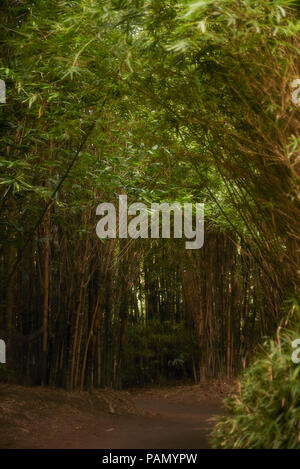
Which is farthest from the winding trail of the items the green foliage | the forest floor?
the green foliage

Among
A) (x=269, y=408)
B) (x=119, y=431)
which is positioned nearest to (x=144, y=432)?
(x=119, y=431)

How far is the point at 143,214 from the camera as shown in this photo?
4832 millimetres

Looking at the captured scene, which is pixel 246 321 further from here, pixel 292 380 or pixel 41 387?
pixel 292 380

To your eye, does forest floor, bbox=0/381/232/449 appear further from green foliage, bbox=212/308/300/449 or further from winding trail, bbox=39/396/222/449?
green foliage, bbox=212/308/300/449

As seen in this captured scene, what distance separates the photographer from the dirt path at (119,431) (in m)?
3.17

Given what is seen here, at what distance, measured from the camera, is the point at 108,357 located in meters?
5.04

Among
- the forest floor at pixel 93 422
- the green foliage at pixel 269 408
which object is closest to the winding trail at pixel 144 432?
the forest floor at pixel 93 422

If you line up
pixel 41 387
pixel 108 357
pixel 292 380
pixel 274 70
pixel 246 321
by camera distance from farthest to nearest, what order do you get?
1. pixel 246 321
2. pixel 108 357
3. pixel 41 387
4. pixel 274 70
5. pixel 292 380

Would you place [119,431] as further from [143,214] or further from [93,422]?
[143,214]

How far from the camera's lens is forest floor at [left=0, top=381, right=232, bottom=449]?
10.6ft

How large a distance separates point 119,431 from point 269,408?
1.54 meters

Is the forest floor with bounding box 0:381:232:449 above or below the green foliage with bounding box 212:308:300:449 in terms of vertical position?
below

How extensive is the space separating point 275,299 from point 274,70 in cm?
147
